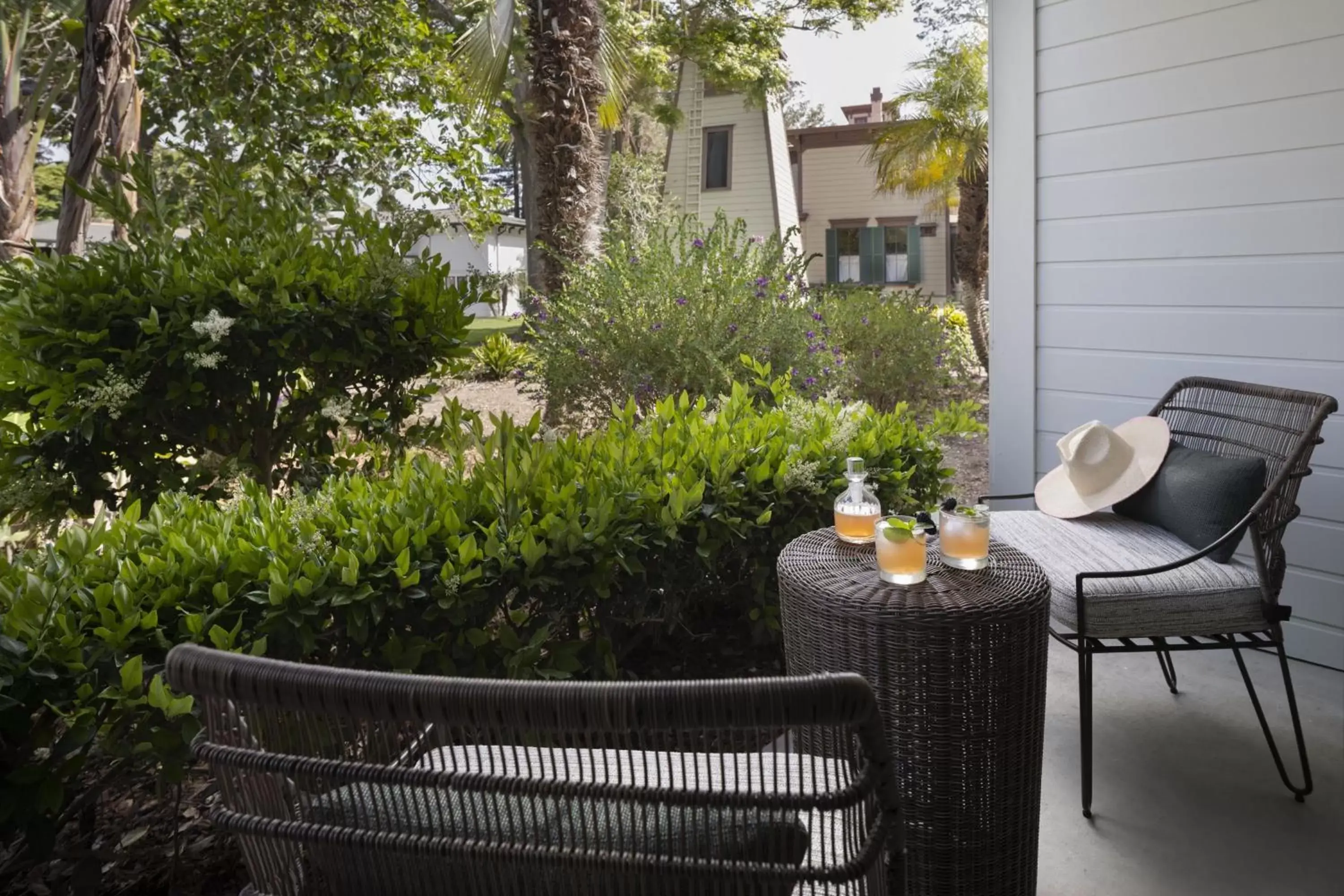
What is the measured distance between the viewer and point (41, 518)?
2.29 m

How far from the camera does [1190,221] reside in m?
2.85

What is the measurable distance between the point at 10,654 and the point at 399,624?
573 millimetres

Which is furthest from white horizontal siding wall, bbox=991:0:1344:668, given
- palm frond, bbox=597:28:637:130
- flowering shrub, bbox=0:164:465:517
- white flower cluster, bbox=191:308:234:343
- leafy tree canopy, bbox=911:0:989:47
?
leafy tree canopy, bbox=911:0:989:47

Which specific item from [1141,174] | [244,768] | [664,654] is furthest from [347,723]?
[1141,174]

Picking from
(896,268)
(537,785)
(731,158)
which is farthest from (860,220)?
(537,785)

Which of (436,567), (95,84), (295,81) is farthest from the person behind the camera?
(295,81)

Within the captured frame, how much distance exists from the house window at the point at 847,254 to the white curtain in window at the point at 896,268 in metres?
0.36

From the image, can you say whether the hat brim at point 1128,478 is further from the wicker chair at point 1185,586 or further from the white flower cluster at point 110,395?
the white flower cluster at point 110,395

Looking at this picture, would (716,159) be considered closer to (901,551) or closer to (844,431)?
(844,431)

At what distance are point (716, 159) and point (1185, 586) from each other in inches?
423

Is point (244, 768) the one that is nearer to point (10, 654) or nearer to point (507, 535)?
point (10, 654)

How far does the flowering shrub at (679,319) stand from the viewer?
3.96 metres

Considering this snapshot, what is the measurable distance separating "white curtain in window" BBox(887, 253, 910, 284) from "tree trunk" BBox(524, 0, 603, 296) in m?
6.95

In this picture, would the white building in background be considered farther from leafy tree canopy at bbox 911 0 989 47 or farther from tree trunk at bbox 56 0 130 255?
leafy tree canopy at bbox 911 0 989 47
